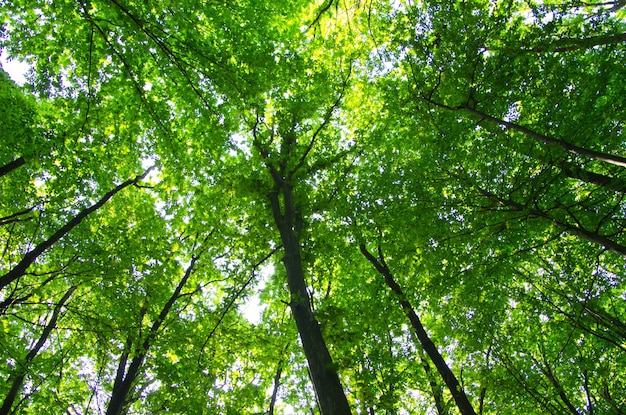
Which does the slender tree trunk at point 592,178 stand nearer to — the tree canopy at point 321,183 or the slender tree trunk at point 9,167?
the tree canopy at point 321,183

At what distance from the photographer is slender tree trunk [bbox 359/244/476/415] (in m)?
7.35

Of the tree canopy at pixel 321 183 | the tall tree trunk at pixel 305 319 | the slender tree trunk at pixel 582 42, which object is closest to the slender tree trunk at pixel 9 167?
the tree canopy at pixel 321 183

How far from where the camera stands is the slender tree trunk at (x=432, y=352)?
7.35m

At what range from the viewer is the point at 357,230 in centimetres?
702

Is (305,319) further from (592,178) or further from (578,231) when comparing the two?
(592,178)

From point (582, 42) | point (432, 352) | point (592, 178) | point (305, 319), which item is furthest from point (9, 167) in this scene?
point (592, 178)

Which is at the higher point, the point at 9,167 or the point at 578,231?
the point at 9,167

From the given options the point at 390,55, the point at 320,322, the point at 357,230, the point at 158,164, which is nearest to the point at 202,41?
the point at 158,164

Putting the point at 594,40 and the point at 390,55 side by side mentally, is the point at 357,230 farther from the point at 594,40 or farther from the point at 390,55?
the point at 594,40

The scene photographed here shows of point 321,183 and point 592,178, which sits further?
point 321,183

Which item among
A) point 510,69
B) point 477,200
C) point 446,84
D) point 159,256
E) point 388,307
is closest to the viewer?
point 510,69

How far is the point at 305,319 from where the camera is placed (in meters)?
4.94

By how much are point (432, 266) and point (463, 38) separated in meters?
3.62

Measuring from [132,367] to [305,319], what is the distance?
597 centimetres
